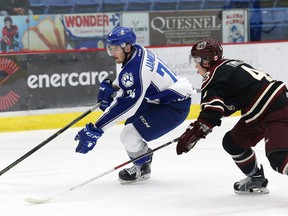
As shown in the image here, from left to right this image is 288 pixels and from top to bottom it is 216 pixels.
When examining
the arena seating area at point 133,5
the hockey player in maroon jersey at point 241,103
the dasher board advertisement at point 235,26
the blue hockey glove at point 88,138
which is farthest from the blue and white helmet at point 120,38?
the dasher board advertisement at point 235,26

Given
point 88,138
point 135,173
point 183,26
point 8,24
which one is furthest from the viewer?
point 183,26

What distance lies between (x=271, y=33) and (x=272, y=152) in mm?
5810

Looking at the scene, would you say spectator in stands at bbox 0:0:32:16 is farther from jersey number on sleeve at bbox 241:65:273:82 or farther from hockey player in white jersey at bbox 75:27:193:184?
jersey number on sleeve at bbox 241:65:273:82

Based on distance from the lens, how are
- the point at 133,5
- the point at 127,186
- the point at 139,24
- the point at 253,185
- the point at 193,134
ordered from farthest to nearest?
the point at 133,5
the point at 139,24
the point at 127,186
the point at 253,185
the point at 193,134

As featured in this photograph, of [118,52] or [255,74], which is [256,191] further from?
[118,52]

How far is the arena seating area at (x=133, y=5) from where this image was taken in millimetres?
8711

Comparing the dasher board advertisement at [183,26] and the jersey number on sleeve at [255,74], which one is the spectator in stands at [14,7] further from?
the jersey number on sleeve at [255,74]

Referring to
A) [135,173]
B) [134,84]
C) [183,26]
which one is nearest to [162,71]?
[134,84]

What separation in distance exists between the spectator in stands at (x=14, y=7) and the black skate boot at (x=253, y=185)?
459 centimetres

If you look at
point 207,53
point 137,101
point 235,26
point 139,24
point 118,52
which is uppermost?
point 207,53

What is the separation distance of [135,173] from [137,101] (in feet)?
1.64

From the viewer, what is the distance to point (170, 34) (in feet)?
29.9

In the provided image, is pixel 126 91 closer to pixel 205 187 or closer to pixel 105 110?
pixel 105 110

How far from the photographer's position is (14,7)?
27.3ft
